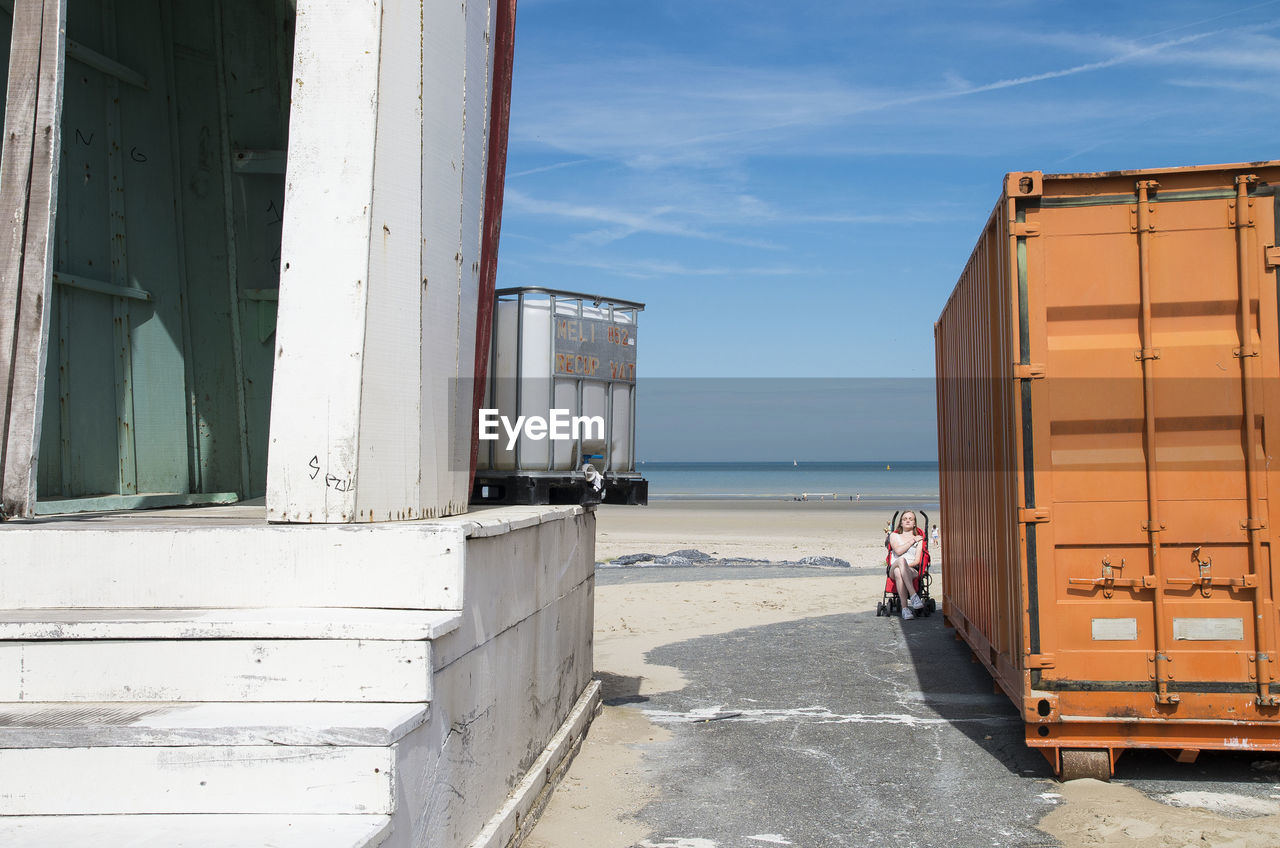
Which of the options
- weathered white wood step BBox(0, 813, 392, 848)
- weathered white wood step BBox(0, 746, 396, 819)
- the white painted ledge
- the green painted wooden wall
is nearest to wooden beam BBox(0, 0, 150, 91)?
the green painted wooden wall

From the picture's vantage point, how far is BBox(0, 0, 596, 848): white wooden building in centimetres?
317

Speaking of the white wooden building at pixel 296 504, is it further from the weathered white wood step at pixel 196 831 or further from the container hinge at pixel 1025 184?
the container hinge at pixel 1025 184

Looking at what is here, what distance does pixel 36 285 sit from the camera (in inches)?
199

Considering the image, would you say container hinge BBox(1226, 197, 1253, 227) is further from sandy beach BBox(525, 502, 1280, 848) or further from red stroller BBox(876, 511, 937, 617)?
red stroller BBox(876, 511, 937, 617)

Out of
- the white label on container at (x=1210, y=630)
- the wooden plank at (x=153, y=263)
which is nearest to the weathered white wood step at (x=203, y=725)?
the white label on container at (x=1210, y=630)

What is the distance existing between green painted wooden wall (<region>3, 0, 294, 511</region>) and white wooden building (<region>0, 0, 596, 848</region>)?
0.03m

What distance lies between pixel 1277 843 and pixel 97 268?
7685mm

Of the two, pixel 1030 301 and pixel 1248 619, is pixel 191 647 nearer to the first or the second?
pixel 1030 301

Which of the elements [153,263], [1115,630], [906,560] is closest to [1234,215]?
[1115,630]

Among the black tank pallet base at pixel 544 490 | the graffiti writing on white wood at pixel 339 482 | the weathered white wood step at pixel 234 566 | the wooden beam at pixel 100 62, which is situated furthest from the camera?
the black tank pallet base at pixel 544 490

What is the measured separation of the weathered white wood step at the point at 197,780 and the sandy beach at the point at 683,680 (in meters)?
1.98

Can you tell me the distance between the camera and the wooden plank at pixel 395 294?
14.7ft

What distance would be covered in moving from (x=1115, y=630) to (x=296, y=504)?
4.39 metres

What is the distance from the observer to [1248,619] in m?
5.62
